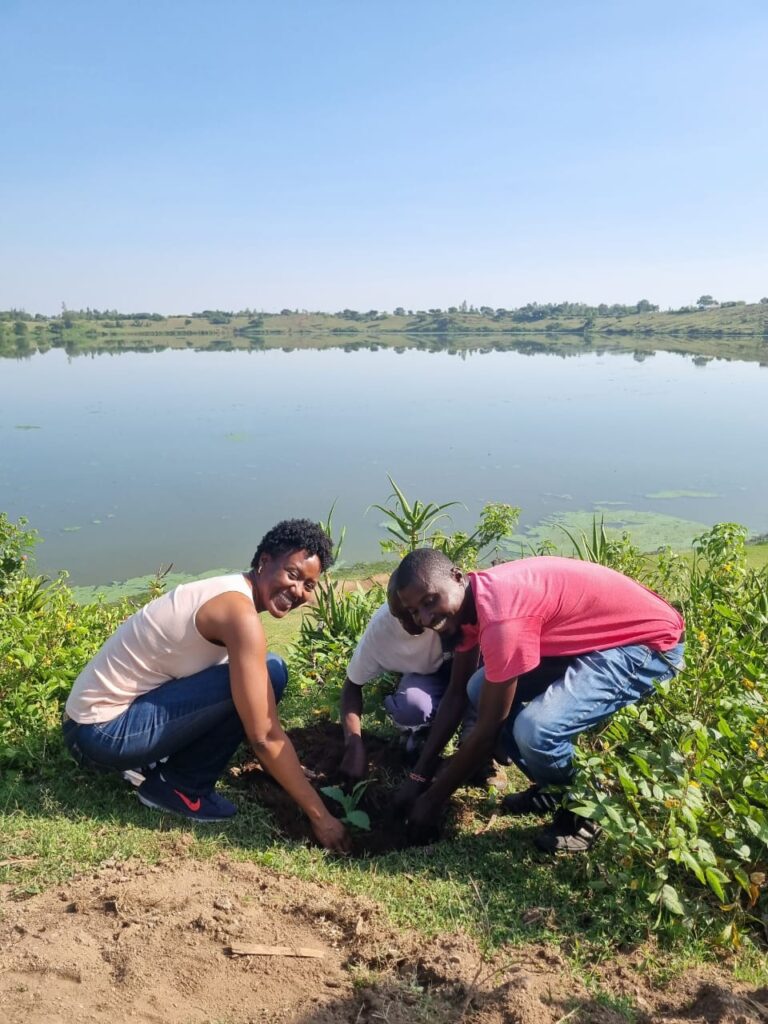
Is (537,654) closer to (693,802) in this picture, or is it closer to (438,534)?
(693,802)

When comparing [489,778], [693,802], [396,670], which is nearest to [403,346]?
[396,670]

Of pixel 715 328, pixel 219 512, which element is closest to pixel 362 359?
pixel 219 512

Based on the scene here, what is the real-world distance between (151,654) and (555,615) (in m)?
1.39

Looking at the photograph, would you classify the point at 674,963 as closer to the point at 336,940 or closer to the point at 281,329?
the point at 336,940

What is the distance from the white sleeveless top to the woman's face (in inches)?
2.3

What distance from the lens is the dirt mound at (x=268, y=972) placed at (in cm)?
171

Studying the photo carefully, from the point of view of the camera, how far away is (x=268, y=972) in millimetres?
1849

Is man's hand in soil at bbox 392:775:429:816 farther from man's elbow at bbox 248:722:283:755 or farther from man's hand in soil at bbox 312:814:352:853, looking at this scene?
man's elbow at bbox 248:722:283:755

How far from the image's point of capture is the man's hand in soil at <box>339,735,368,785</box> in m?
2.89

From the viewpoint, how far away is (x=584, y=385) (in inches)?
1216

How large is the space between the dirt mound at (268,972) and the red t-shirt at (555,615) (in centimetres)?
82

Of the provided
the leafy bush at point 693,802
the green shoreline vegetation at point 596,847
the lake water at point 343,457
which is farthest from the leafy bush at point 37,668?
the lake water at point 343,457

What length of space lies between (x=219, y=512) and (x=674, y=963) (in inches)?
404

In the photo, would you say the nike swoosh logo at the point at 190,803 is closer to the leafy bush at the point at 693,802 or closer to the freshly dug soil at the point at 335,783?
the freshly dug soil at the point at 335,783
